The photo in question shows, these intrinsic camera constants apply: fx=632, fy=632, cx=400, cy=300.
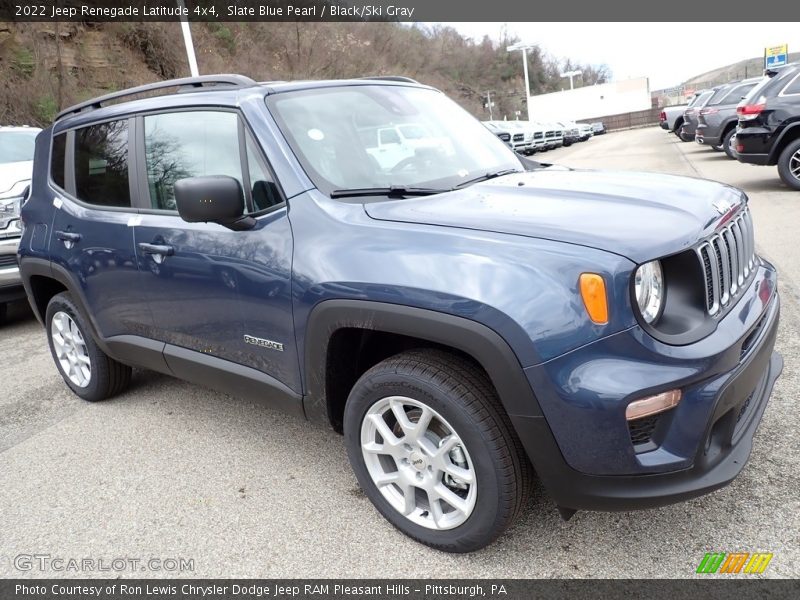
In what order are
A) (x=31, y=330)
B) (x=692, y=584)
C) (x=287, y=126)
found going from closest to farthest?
(x=692, y=584)
(x=287, y=126)
(x=31, y=330)

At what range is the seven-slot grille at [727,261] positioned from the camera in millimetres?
2186

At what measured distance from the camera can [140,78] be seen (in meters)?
25.2

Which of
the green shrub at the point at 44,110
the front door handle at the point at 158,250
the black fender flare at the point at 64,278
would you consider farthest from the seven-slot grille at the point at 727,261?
the green shrub at the point at 44,110

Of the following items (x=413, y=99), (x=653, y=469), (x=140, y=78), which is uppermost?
(x=140, y=78)

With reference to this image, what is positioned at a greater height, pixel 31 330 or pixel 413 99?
pixel 413 99

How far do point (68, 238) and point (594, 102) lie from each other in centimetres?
6778

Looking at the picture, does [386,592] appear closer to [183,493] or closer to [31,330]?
[183,493]

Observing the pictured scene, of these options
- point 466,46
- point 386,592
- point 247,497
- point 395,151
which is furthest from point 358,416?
point 466,46

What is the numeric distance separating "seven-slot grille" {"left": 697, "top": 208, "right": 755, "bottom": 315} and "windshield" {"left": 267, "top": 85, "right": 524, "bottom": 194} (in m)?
1.12

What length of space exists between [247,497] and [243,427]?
0.75 meters

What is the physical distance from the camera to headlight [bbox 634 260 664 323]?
2.01m

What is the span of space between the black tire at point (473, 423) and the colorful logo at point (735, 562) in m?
0.69

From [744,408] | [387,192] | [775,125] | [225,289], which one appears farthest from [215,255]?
[775,125]
